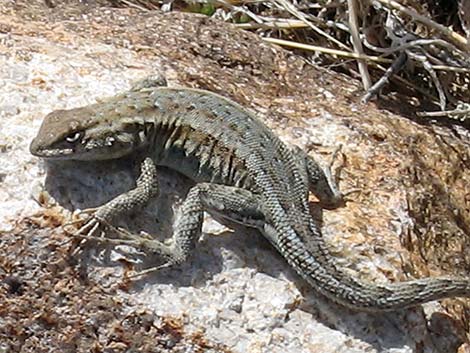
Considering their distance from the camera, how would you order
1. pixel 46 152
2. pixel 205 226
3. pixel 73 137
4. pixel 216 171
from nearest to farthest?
pixel 46 152, pixel 73 137, pixel 205 226, pixel 216 171

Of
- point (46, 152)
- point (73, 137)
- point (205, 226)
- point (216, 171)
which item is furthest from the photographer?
point (216, 171)

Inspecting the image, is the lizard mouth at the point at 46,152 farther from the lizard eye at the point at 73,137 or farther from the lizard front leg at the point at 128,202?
the lizard front leg at the point at 128,202

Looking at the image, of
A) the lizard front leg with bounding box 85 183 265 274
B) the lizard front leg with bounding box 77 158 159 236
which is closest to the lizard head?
the lizard front leg with bounding box 77 158 159 236

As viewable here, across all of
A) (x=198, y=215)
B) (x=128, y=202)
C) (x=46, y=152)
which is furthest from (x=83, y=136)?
(x=198, y=215)

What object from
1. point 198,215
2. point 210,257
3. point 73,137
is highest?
point 73,137

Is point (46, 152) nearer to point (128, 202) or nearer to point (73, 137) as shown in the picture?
point (73, 137)

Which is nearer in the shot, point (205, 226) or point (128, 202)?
point (128, 202)

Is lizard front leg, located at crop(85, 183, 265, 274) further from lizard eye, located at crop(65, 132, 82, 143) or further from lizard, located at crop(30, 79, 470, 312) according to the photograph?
lizard eye, located at crop(65, 132, 82, 143)
